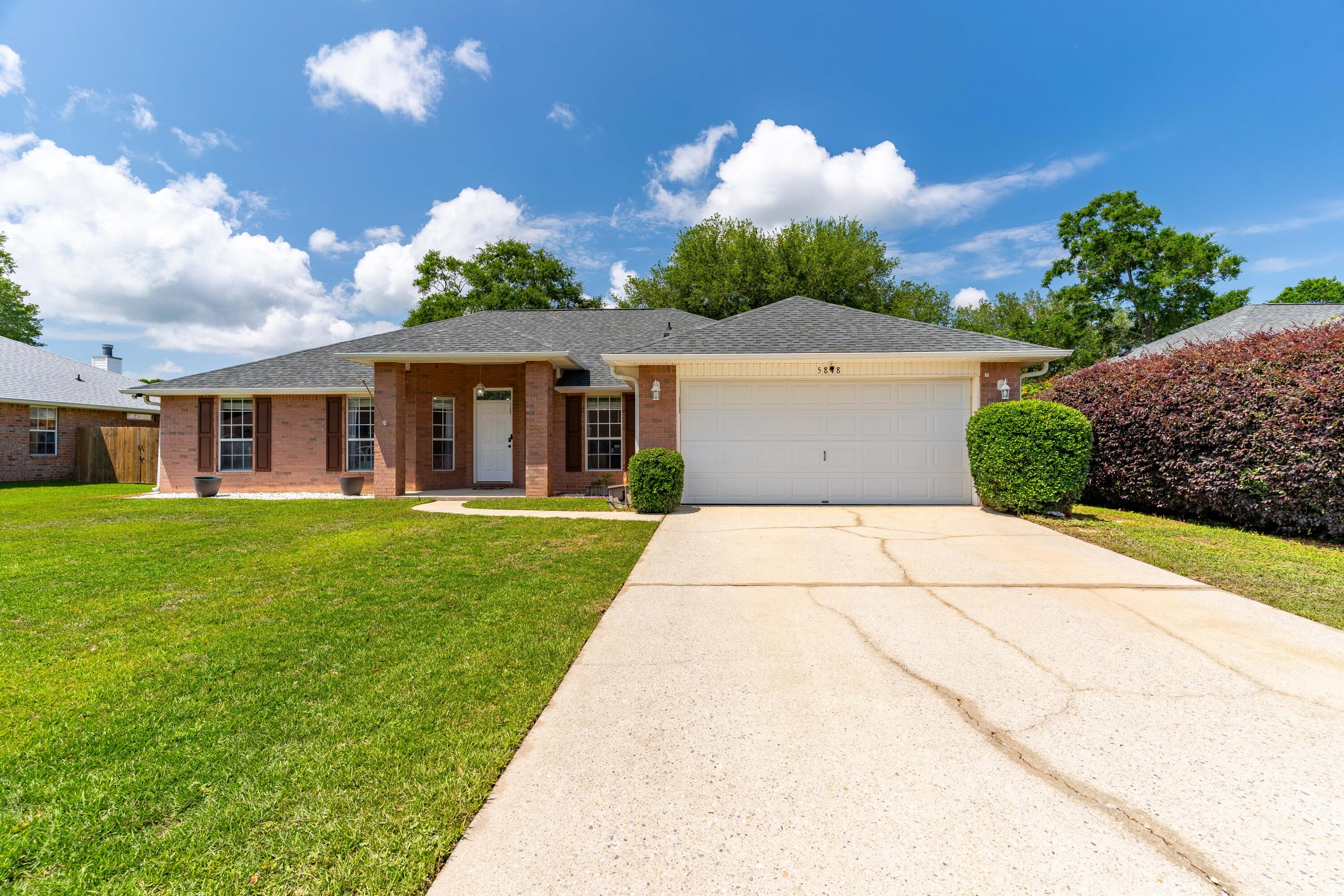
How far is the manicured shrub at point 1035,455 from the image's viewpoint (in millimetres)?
8023

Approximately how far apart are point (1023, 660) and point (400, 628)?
4183 millimetres

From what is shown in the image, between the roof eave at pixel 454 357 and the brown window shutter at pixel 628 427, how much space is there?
179cm

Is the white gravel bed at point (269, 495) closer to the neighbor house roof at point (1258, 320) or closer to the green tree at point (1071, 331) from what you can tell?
the neighbor house roof at point (1258, 320)

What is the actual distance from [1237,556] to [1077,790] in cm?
604

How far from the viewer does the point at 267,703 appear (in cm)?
270

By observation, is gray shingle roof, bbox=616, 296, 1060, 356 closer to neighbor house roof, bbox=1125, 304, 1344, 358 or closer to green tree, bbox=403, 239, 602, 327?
neighbor house roof, bbox=1125, 304, 1344, 358

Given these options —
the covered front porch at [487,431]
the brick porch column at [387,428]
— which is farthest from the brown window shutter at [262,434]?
the brick porch column at [387,428]

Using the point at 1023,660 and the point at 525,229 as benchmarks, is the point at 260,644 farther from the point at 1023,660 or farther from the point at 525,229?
the point at 525,229

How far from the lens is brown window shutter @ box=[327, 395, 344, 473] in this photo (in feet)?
41.0

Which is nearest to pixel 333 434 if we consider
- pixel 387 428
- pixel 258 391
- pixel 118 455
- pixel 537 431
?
pixel 258 391

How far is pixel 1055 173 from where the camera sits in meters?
17.1

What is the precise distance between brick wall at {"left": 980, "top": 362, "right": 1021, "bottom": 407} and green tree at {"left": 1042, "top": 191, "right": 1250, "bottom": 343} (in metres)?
25.4

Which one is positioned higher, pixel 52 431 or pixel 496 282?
pixel 496 282

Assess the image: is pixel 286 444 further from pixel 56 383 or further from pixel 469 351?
pixel 56 383
